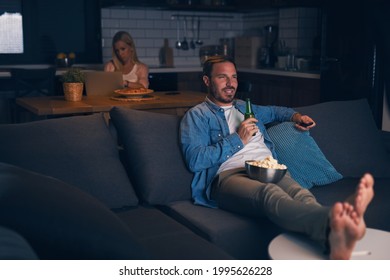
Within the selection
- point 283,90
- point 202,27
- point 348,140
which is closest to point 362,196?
point 348,140

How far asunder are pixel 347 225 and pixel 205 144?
3.69 feet

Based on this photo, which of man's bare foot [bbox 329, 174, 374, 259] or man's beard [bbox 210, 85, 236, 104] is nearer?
man's bare foot [bbox 329, 174, 374, 259]

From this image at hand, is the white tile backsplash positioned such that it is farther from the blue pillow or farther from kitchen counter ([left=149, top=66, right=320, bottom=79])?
the blue pillow

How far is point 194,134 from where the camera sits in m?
2.54

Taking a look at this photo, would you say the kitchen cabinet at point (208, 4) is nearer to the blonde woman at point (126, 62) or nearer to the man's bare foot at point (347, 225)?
the blonde woman at point (126, 62)

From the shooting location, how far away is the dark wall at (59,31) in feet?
21.1

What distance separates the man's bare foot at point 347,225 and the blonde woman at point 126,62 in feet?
10.8

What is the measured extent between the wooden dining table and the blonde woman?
2.42 feet

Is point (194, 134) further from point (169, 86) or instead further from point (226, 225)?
point (169, 86)

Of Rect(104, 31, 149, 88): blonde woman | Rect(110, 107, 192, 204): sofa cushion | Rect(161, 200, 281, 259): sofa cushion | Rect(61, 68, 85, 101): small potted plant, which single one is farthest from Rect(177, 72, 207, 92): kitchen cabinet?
Rect(161, 200, 281, 259): sofa cushion

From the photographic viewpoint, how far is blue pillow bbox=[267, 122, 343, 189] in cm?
275

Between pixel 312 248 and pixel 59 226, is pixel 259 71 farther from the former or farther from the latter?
pixel 59 226
